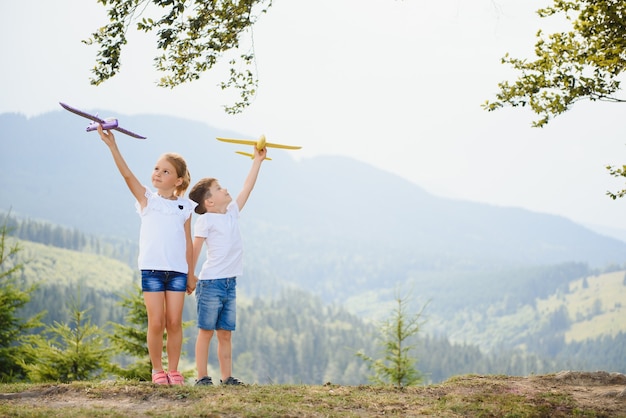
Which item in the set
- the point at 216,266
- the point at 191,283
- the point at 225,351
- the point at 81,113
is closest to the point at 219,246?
the point at 216,266

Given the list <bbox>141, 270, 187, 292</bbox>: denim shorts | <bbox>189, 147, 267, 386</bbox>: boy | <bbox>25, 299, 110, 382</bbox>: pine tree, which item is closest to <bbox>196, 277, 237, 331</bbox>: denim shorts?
<bbox>189, 147, 267, 386</bbox>: boy

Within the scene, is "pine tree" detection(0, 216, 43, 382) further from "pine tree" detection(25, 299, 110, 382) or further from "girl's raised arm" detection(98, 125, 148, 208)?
"girl's raised arm" detection(98, 125, 148, 208)

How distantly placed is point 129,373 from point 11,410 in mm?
13566

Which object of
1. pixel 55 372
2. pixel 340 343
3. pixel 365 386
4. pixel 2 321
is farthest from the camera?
pixel 340 343

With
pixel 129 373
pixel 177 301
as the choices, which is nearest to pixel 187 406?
pixel 177 301

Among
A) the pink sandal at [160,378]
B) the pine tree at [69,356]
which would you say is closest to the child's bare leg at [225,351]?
the pink sandal at [160,378]

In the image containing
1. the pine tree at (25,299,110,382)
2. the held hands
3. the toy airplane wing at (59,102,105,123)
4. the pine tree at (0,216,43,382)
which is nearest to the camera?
the toy airplane wing at (59,102,105,123)

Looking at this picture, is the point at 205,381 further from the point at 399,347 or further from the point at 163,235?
the point at 399,347

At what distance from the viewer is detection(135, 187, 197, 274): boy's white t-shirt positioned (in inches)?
276

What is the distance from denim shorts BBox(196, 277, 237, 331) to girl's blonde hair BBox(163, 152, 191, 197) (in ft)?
3.36

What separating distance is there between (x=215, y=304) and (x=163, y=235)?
1.01m

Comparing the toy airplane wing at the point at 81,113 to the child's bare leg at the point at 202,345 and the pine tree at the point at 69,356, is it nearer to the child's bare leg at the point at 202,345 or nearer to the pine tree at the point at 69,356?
the child's bare leg at the point at 202,345

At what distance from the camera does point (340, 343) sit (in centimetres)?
16900

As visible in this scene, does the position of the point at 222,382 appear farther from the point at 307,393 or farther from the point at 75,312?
the point at 75,312
